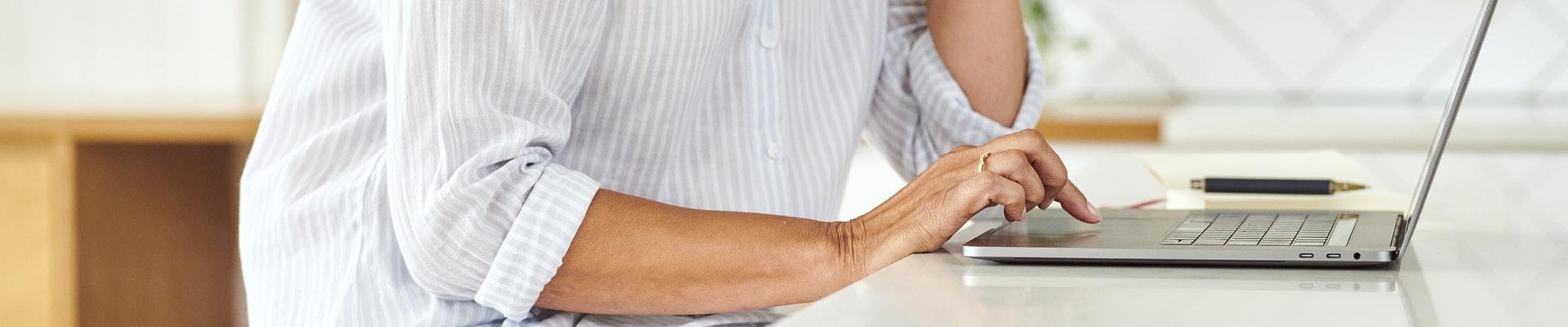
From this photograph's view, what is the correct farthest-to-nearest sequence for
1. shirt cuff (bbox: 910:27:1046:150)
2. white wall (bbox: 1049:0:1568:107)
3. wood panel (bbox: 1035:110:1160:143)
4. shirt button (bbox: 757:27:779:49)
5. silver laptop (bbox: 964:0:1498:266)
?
white wall (bbox: 1049:0:1568:107)
wood panel (bbox: 1035:110:1160:143)
shirt cuff (bbox: 910:27:1046:150)
shirt button (bbox: 757:27:779:49)
silver laptop (bbox: 964:0:1498:266)

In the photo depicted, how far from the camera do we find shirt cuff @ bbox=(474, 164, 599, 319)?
2.40ft

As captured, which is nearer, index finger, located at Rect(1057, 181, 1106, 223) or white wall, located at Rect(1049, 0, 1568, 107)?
index finger, located at Rect(1057, 181, 1106, 223)

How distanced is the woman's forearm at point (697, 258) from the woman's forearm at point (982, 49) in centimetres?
41

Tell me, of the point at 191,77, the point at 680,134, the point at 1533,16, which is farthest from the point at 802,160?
the point at 191,77

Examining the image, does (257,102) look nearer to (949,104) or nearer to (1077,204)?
(949,104)

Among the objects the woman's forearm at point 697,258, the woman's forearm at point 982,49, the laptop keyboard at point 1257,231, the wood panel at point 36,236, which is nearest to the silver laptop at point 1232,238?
the laptop keyboard at point 1257,231

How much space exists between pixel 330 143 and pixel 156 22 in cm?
209

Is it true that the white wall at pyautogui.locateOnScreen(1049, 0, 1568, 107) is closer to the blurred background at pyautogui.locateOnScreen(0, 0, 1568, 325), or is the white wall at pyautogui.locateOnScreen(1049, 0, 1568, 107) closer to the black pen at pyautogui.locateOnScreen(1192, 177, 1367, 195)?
the blurred background at pyautogui.locateOnScreen(0, 0, 1568, 325)

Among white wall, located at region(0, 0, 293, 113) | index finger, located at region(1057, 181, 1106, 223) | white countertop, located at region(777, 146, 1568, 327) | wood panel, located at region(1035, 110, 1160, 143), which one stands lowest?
white countertop, located at region(777, 146, 1568, 327)

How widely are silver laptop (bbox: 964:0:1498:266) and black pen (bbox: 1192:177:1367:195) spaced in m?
0.21

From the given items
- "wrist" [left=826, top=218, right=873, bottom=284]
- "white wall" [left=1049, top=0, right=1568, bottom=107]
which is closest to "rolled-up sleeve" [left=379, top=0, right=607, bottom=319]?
"wrist" [left=826, top=218, right=873, bottom=284]

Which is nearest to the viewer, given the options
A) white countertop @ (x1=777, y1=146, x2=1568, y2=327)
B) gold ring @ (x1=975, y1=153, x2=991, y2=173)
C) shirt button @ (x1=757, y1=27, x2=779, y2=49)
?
white countertop @ (x1=777, y1=146, x2=1568, y2=327)

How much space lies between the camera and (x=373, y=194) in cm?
81

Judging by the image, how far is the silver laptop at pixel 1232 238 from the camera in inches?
23.6
